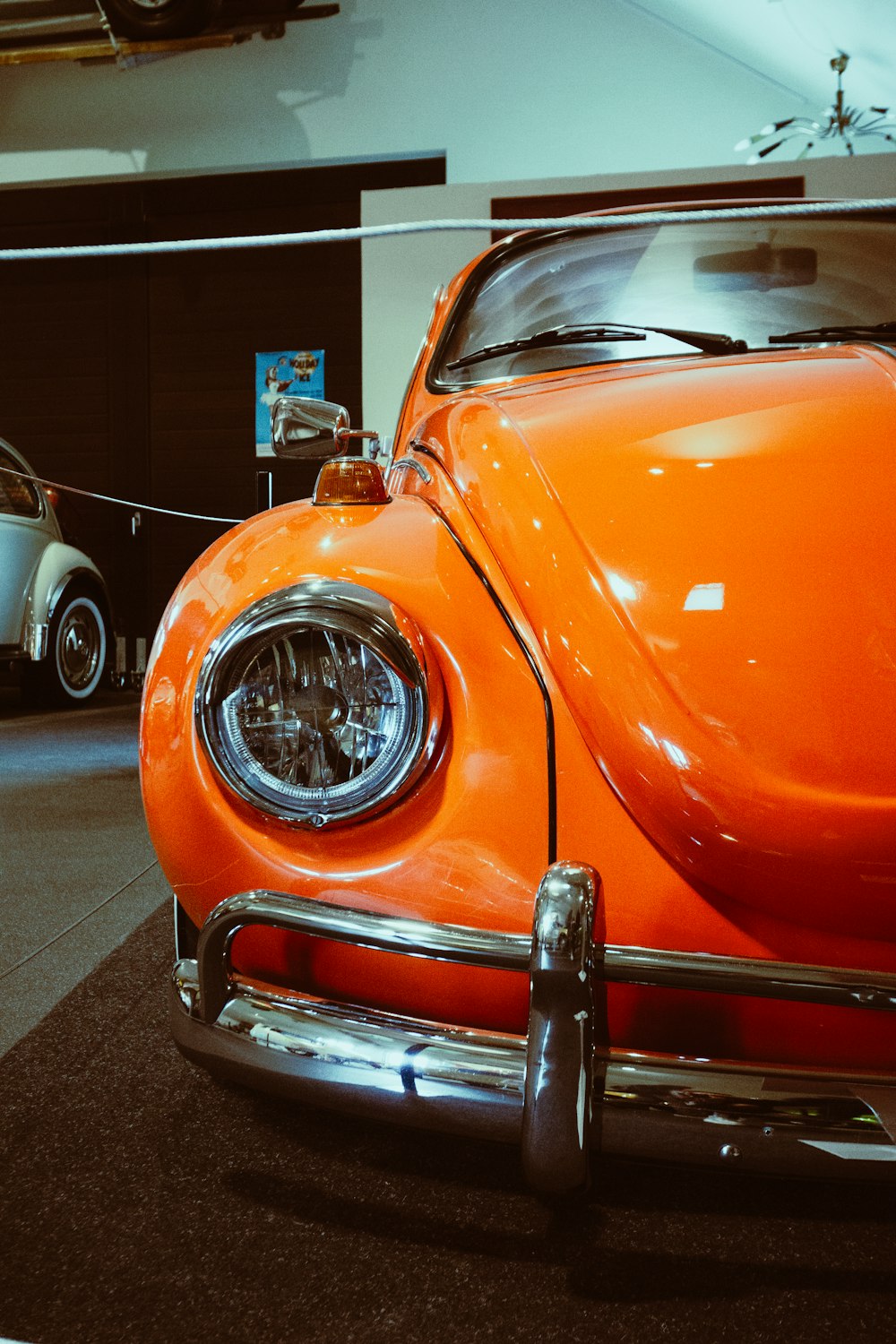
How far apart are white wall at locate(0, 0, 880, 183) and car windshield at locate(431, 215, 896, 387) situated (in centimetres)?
570

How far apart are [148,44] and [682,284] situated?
277 inches

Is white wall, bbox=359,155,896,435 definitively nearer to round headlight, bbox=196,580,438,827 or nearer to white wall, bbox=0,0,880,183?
white wall, bbox=0,0,880,183

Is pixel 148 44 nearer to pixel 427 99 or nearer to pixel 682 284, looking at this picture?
pixel 427 99

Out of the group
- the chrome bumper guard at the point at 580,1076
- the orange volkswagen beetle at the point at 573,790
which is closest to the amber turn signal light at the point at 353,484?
the orange volkswagen beetle at the point at 573,790

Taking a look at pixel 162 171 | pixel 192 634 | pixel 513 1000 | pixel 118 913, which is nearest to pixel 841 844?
→ pixel 513 1000

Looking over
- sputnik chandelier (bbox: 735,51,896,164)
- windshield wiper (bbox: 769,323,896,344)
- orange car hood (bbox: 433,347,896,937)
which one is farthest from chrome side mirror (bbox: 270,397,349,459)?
sputnik chandelier (bbox: 735,51,896,164)

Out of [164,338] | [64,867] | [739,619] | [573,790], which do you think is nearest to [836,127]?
[164,338]

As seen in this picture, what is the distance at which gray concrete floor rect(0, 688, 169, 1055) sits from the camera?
188 cm

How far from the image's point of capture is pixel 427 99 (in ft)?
24.8

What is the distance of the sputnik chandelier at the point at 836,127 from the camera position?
641 centimetres

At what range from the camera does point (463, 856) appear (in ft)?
3.24

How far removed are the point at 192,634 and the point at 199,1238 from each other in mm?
659

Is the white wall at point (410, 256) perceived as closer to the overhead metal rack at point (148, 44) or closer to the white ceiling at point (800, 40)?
the white ceiling at point (800, 40)

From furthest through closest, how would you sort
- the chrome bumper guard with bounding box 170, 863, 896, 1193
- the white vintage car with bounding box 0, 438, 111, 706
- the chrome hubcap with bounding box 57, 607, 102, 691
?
the chrome hubcap with bounding box 57, 607, 102, 691 < the white vintage car with bounding box 0, 438, 111, 706 < the chrome bumper guard with bounding box 170, 863, 896, 1193
